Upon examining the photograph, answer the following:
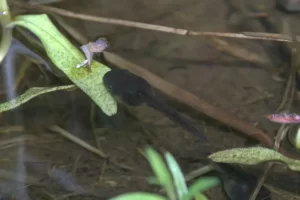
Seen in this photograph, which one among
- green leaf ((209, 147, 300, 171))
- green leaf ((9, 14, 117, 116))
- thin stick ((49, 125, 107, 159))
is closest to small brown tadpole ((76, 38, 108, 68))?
green leaf ((9, 14, 117, 116))

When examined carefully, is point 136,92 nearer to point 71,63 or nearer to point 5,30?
point 71,63

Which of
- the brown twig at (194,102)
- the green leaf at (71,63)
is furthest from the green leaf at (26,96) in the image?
the brown twig at (194,102)

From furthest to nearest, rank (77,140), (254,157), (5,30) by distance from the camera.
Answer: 1. (5,30)
2. (77,140)
3. (254,157)

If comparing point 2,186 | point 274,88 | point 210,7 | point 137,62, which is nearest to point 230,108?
point 274,88

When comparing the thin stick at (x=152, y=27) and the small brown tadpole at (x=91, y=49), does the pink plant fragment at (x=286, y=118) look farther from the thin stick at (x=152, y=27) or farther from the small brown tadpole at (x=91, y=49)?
the small brown tadpole at (x=91, y=49)

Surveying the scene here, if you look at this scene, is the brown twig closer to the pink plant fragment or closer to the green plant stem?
the pink plant fragment

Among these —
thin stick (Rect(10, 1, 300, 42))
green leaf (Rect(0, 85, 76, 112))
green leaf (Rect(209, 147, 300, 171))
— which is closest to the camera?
green leaf (Rect(209, 147, 300, 171))

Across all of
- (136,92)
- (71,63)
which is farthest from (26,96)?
(136,92)
